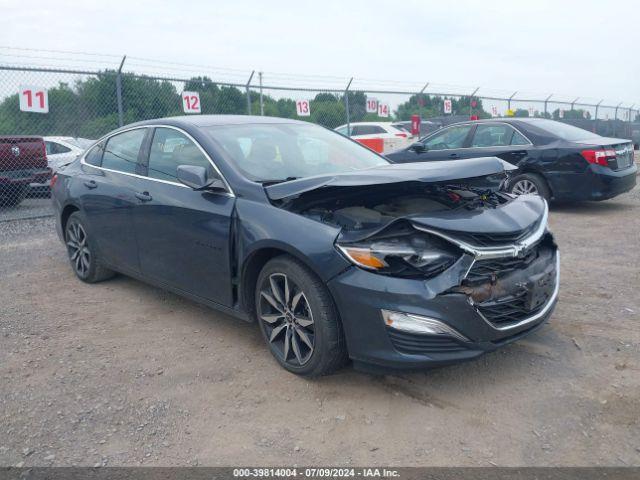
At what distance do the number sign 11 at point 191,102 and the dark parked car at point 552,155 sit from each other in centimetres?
415

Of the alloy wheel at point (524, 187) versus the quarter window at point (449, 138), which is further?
the quarter window at point (449, 138)

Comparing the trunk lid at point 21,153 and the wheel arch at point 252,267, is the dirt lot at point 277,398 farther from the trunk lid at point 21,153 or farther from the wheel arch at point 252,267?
the trunk lid at point 21,153

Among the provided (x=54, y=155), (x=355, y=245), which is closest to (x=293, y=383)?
(x=355, y=245)

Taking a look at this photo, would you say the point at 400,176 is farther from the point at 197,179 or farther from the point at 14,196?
the point at 14,196

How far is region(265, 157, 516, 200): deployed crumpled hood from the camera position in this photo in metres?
3.36

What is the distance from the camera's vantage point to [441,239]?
10.5 ft

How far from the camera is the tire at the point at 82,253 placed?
5.43 metres

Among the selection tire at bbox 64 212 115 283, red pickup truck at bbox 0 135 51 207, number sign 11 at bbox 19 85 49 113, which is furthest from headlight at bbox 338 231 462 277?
red pickup truck at bbox 0 135 51 207

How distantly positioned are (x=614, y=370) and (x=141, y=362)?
3.00 m

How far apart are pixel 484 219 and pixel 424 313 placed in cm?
72

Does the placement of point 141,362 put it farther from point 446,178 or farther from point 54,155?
point 54,155

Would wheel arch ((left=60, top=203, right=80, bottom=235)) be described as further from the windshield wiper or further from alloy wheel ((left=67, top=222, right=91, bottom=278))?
the windshield wiper

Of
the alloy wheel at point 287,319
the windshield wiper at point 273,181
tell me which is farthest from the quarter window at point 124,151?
the alloy wheel at point 287,319

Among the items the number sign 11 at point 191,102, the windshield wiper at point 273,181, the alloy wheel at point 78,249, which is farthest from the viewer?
the number sign 11 at point 191,102
